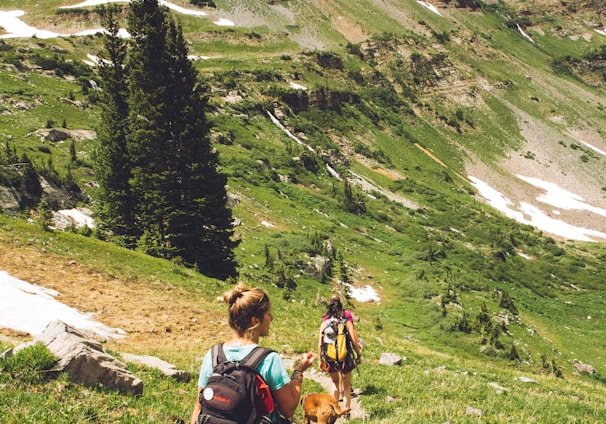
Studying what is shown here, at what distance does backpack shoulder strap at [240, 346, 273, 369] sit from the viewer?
4.05 m

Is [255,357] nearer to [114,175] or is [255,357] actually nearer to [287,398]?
[287,398]

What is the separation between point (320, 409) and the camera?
5930 millimetres

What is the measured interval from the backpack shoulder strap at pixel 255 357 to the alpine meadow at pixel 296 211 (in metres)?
2.88

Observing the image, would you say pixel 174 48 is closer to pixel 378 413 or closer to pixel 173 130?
pixel 173 130

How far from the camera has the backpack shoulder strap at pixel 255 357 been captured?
4.05m

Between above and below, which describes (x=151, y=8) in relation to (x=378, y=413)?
above

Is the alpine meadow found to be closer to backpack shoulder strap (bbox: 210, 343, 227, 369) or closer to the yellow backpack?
the yellow backpack

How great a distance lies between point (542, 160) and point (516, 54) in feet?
286

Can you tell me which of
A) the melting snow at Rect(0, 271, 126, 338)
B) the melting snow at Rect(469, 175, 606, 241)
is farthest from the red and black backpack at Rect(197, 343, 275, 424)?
the melting snow at Rect(469, 175, 606, 241)

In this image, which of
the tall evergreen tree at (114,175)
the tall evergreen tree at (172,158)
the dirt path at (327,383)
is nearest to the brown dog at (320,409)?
the dirt path at (327,383)

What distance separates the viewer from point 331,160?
81.1 meters

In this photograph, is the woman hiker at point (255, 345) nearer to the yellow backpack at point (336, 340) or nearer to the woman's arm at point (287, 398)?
the woman's arm at point (287, 398)

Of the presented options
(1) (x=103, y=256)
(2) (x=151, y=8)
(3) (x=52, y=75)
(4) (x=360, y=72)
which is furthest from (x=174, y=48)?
(4) (x=360, y=72)

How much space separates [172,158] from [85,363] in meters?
18.2
